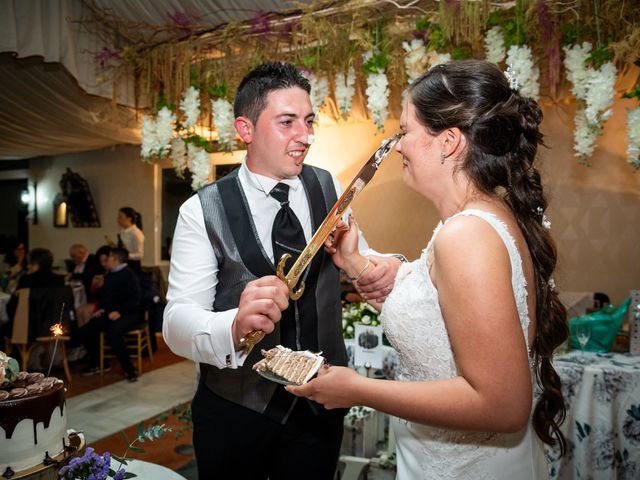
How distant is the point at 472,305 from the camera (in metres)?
1.04

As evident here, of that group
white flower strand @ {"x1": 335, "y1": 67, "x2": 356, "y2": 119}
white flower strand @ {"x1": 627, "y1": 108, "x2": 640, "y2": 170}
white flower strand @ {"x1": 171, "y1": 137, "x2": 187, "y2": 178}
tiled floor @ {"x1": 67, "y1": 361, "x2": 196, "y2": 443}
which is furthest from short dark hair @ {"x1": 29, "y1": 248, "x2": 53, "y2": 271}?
white flower strand @ {"x1": 627, "y1": 108, "x2": 640, "y2": 170}

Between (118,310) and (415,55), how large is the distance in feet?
14.2

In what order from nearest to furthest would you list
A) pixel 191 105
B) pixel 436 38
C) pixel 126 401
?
1. pixel 436 38
2. pixel 191 105
3. pixel 126 401

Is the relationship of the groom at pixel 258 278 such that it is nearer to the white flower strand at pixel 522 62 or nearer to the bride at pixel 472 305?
the bride at pixel 472 305

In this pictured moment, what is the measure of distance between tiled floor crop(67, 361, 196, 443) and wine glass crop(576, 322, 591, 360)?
363 cm

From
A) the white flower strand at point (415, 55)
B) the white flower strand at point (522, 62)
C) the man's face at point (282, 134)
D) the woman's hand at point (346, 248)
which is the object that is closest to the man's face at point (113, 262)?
the white flower strand at point (415, 55)

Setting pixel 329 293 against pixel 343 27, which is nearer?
pixel 329 293

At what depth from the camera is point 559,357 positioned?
2.87 meters

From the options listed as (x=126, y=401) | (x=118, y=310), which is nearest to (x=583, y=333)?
(x=126, y=401)

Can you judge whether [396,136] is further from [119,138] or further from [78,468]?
[119,138]

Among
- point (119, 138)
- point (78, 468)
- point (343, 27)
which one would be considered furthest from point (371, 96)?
point (119, 138)

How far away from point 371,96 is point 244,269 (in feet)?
8.77

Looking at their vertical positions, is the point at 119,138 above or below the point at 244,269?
above

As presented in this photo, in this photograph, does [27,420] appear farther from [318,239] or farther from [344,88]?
[344,88]
